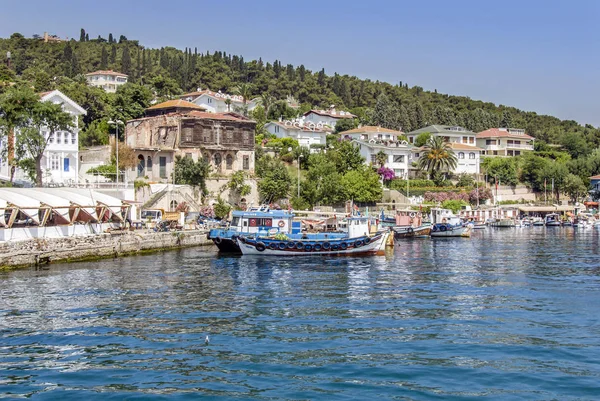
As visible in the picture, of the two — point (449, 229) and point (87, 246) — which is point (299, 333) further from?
point (449, 229)

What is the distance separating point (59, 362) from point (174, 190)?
136ft

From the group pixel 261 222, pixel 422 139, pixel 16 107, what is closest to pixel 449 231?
pixel 261 222

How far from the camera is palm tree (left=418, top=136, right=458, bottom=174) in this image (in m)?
87.9

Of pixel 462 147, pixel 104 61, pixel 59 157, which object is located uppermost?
pixel 104 61

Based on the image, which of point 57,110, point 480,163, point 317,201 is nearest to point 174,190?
point 57,110

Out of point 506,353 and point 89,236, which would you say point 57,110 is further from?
point 506,353

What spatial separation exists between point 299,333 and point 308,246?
23.0 metres

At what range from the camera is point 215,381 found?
1762 centimetres

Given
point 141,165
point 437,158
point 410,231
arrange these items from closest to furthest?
point 410,231 < point 141,165 < point 437,158

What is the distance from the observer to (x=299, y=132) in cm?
9400

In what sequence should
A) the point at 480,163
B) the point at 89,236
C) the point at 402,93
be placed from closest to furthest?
1. the point at 89,236
2. the point at 480,163
3. the point at 402,93

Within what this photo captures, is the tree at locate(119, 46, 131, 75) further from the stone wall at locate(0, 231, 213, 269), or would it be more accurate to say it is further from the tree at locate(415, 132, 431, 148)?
the stone wall at locate(0, 231, 213, 269)

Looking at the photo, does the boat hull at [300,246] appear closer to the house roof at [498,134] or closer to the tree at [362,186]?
the tree at [362,186]

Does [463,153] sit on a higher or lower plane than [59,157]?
higher
